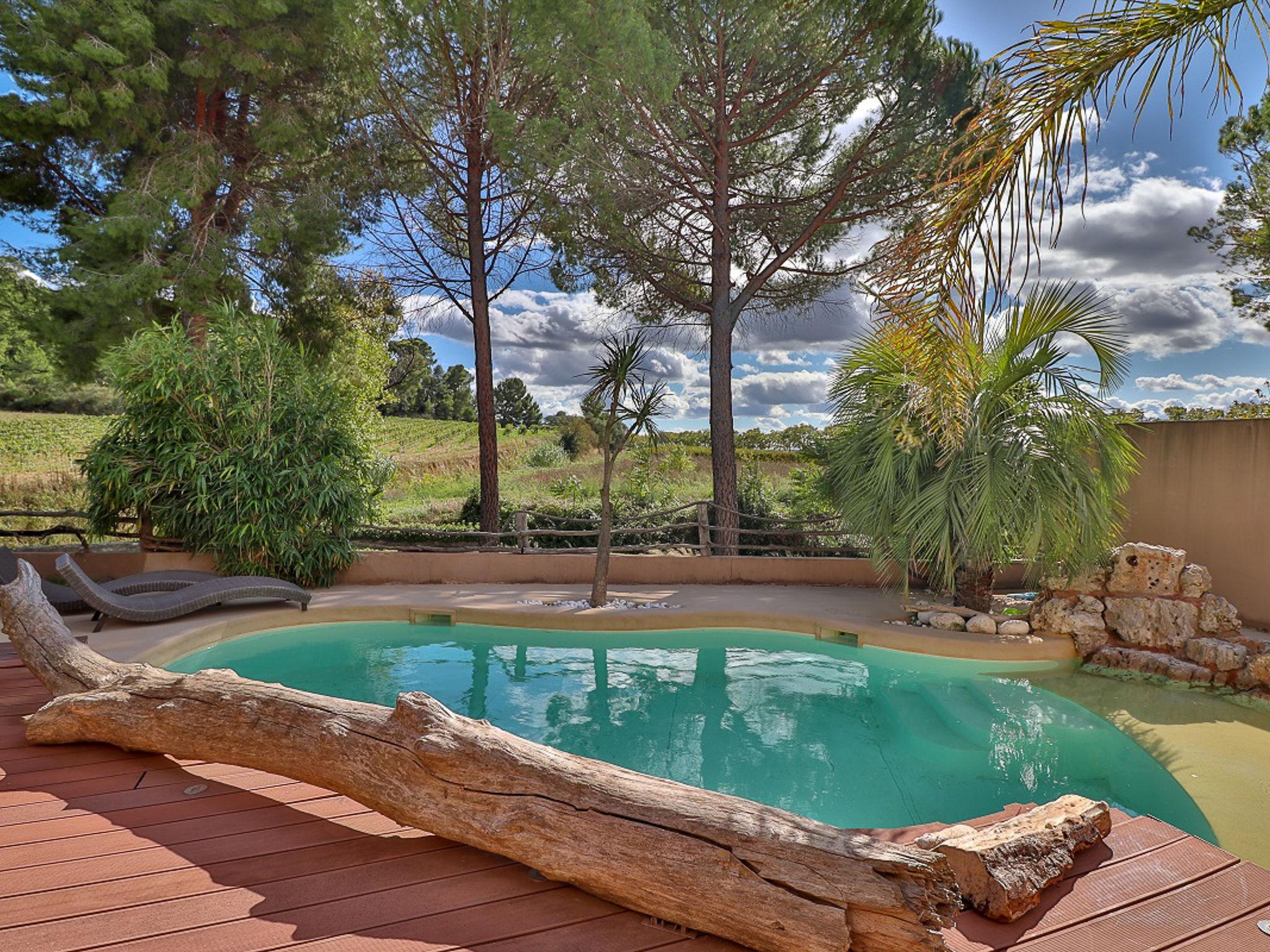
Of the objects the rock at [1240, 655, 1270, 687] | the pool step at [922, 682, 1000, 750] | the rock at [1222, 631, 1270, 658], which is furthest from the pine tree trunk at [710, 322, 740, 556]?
the rock at [1240, 655, 1270, 687]

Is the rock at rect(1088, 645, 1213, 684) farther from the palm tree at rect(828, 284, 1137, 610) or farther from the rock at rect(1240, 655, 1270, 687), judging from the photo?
the palm tree at rect(828, 284, 1137, 610)

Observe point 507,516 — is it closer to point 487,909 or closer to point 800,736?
point 800,736

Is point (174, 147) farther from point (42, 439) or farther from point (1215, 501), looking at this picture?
point (1215, 501)

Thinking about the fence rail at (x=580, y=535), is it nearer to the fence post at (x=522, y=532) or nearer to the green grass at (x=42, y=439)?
the fence post at (x=522, y=532)

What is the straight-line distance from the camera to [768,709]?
460 cm

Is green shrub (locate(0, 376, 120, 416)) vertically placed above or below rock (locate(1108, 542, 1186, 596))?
above

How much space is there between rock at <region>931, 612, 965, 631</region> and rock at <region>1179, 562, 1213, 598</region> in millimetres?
1486

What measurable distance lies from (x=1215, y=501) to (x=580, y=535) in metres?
5.69

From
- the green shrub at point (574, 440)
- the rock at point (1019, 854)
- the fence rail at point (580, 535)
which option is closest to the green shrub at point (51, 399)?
the fence rail at point (580, 535)

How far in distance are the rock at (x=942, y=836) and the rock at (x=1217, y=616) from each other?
13.2 ft

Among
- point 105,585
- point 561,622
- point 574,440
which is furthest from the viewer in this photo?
point 574,440

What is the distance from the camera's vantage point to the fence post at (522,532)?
7.88 meters

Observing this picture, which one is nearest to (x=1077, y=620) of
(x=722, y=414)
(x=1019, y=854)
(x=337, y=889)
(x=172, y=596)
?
(x=1019, y=854)

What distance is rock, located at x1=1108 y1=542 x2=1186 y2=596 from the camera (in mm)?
5258
